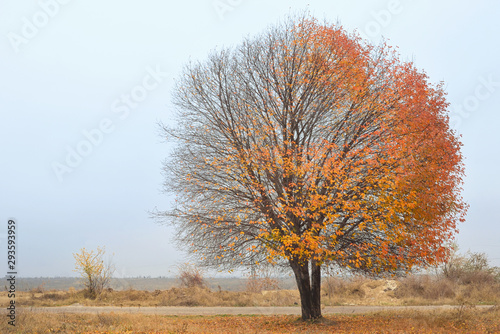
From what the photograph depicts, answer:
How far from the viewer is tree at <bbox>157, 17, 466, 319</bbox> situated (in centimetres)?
1552

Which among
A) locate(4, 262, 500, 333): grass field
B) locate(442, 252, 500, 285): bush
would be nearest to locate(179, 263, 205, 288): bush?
locate(4, 262, 500, 333): grass field

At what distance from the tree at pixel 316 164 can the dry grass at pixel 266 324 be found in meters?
1.99

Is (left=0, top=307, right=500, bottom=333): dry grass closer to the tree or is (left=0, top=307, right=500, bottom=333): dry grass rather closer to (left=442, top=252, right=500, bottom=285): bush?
the tree

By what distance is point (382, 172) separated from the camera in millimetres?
16047

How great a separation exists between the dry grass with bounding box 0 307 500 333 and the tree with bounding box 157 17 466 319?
1993 millimetres

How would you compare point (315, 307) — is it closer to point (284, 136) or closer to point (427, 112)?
point (284, 136)

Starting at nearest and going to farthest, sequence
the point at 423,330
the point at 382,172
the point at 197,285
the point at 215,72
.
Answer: the point at 423,330 → the point at 382,172 → the point at 215,72 → the point at 197,285

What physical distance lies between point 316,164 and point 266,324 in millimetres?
7234

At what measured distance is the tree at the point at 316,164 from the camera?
1552cm

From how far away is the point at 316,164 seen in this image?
16500 mm

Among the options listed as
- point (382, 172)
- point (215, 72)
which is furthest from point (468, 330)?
point (215, 72)

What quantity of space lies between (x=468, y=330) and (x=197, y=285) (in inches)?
829

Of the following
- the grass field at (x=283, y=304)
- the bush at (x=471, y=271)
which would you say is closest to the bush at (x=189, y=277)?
the grass field at (x=283, y=304)

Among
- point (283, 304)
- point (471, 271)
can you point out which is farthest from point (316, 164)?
point (471, 271)
